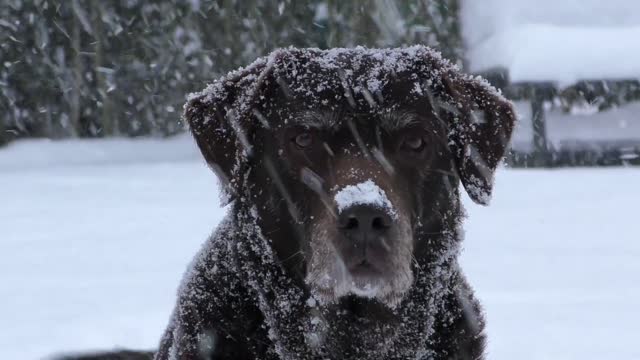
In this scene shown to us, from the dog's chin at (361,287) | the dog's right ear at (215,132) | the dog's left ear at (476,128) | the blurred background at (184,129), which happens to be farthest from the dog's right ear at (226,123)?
the blurred background at (184,129)

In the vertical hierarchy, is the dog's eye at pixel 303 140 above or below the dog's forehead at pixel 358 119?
below

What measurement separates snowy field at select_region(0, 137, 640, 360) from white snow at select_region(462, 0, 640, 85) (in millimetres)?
1088

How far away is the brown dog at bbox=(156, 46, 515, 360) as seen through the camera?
286 cm

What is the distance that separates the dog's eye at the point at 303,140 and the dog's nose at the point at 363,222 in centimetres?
38

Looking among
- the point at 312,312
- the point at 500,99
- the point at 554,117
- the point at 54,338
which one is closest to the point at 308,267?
the point at 312,312

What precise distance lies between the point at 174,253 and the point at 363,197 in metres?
3.58

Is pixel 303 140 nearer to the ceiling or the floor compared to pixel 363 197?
nearer to the ceiling

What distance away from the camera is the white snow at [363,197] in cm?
264

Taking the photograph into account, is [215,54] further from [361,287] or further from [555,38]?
[361,287]

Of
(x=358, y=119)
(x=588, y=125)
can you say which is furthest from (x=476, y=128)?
(x=588, y=125)

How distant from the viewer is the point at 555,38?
10.4 m

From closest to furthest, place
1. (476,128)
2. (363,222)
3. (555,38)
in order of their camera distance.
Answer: (363,222) → (476,128) → (555,38)

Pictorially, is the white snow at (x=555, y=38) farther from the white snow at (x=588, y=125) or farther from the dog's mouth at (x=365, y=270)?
the dog's mouth at (x=365, y=270)

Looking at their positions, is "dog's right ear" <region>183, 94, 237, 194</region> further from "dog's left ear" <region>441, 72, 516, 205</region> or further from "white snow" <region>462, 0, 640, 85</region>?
"white snow" <region>462, 0, 640, 85</region>
